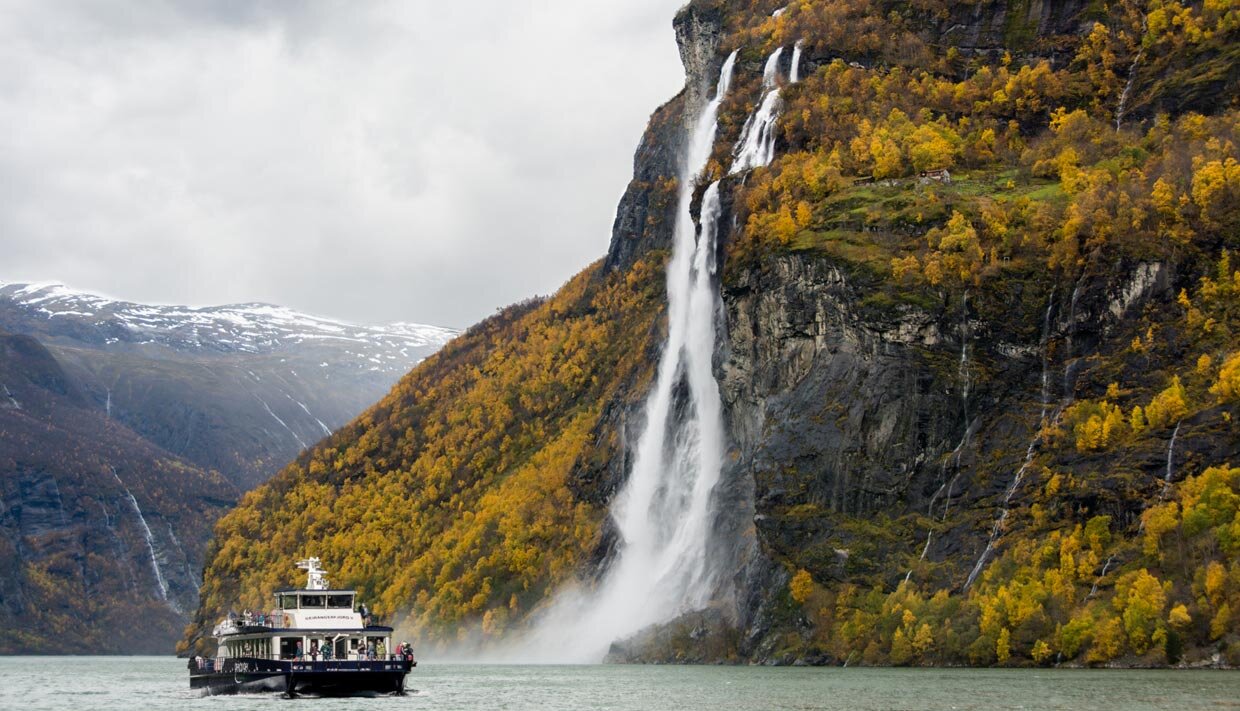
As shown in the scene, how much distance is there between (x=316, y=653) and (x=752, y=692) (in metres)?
32.8

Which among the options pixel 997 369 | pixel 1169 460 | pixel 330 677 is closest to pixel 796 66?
pixel 997 369

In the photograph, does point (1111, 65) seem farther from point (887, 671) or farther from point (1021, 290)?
point (887, 671)

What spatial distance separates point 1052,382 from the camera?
14350 centimetres

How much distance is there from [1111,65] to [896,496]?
6359cm

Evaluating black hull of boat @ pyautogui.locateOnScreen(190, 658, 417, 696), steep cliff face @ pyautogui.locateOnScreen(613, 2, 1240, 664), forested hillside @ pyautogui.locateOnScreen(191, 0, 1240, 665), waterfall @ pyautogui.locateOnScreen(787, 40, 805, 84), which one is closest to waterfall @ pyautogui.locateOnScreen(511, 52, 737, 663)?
forested hillside @ pyautogui.locateOnScreen(191, 0, 1240, 665)

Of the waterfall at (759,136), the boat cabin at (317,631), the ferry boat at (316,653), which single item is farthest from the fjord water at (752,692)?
the waterfall at (759,136)

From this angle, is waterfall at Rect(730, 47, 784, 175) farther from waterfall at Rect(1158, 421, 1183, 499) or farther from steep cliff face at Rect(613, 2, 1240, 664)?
waterfall at Rect(1158, 421, 1183, 499)

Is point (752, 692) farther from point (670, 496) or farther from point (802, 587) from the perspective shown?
point (670, 496)

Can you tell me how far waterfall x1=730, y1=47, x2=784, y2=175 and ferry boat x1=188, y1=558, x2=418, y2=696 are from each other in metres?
82.7

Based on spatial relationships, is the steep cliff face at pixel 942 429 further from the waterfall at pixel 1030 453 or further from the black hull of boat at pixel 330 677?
the black hull of boat at pixel 330 677

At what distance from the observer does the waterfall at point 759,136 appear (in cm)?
18925

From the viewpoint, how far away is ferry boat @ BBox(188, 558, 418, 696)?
114 m

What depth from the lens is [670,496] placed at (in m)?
186

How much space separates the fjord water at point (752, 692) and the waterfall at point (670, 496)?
27.0 m
